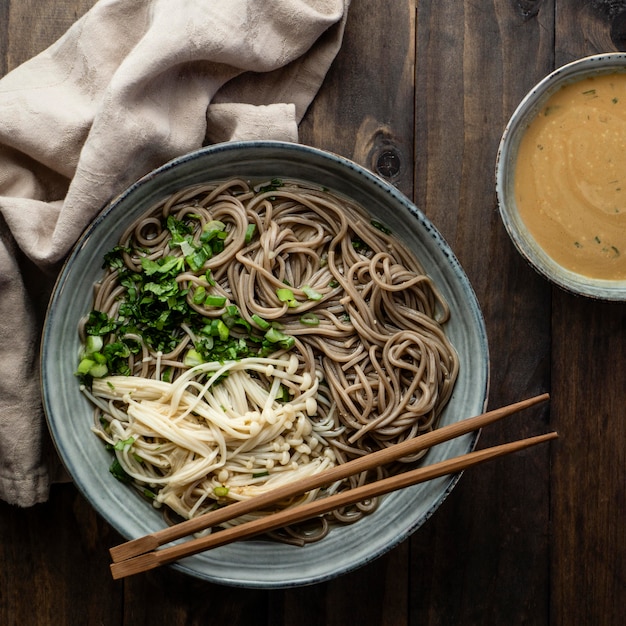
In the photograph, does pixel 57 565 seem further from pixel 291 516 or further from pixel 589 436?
pixel 589 436

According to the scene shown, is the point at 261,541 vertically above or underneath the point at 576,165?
underneath

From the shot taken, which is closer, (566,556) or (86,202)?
(86,202)

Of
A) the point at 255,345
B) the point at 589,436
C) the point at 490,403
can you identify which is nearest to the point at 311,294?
the point at 255,345

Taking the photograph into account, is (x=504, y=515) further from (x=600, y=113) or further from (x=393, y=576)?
(x=600, y=113)

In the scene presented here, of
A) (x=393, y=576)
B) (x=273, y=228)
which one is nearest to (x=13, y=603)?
(x=393, y=576)

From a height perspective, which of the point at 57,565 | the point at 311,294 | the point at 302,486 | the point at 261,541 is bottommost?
the point at 57,565

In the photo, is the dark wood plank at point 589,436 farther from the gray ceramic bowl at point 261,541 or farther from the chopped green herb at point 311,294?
the chopped green herb at point 311,294
